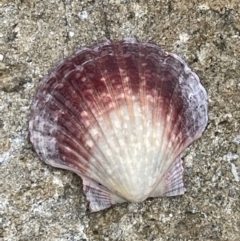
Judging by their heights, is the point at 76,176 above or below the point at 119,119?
below

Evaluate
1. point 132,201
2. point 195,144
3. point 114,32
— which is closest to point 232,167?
point 195,144

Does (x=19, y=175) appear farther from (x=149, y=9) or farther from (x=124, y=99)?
(x=149, y=9)

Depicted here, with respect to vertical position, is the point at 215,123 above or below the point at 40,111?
below
